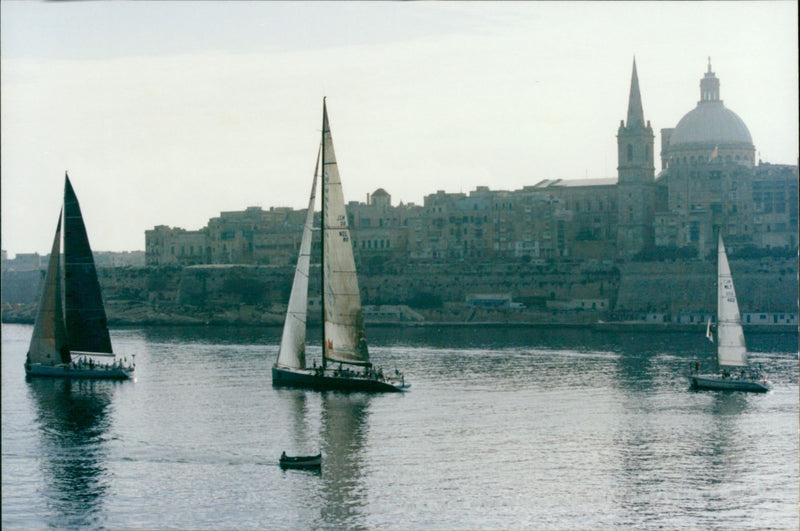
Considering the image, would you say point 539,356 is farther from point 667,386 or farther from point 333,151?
point 333,151

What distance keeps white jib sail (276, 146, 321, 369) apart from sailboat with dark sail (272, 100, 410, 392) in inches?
1.4

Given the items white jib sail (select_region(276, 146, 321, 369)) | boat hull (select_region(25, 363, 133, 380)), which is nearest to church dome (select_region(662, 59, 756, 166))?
white jib sail (select_region(276, 146, 321, 369))

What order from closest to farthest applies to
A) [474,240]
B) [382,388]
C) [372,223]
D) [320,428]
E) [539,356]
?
[320,428]
[382,388]
[539,356]
[474,240]
[372,223]

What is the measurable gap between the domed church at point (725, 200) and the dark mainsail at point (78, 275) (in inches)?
2118

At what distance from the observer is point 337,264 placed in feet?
129

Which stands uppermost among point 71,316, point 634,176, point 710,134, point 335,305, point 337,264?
point 710,134

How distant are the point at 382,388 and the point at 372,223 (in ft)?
228

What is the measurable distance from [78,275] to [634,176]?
59.6 metres

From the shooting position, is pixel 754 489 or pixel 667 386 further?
pixel 667 386

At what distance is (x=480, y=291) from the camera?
296ft

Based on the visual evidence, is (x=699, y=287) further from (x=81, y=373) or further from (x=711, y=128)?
(x=81, y=373)

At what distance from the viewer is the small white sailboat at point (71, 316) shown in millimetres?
43906

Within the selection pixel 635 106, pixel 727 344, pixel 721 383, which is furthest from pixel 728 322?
pixel 635 106

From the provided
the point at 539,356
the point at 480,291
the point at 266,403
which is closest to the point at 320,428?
the point at 266,403
